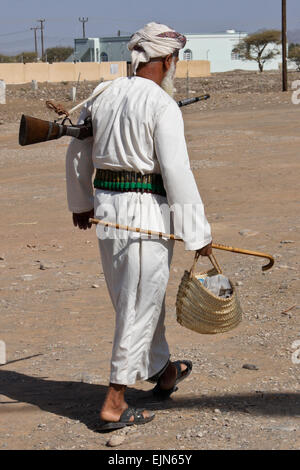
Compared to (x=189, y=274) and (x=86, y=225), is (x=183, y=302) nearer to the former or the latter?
(x=189, y=274)

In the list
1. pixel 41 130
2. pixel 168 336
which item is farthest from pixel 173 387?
pixel 41 130

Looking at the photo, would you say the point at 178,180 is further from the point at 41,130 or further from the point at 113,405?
the point at 113,405

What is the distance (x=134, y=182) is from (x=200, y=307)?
2.25 ft

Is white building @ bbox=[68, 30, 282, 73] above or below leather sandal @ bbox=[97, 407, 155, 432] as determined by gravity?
above

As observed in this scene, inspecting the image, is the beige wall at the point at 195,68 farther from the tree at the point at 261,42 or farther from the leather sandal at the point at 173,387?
the leather sandal at the point at 173,387

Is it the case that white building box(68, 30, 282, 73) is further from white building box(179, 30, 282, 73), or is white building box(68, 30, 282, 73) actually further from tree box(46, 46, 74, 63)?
tree box(46, 46, 74, 63)

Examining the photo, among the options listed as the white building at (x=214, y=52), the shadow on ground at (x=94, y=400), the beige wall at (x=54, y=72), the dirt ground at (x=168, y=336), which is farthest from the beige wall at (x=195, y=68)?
the shadow on ground at (x=94, y=400)

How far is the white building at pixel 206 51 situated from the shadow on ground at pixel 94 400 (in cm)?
8941

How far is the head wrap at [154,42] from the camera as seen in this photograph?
4078 mm

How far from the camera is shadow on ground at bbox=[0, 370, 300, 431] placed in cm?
445

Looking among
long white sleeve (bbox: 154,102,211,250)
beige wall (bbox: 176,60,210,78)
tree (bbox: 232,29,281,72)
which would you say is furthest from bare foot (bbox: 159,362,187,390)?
tree (bbox: 232,29,281,72)

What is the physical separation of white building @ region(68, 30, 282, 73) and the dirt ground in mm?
83095

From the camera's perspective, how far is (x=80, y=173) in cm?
438

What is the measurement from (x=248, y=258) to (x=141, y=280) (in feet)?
11.8
